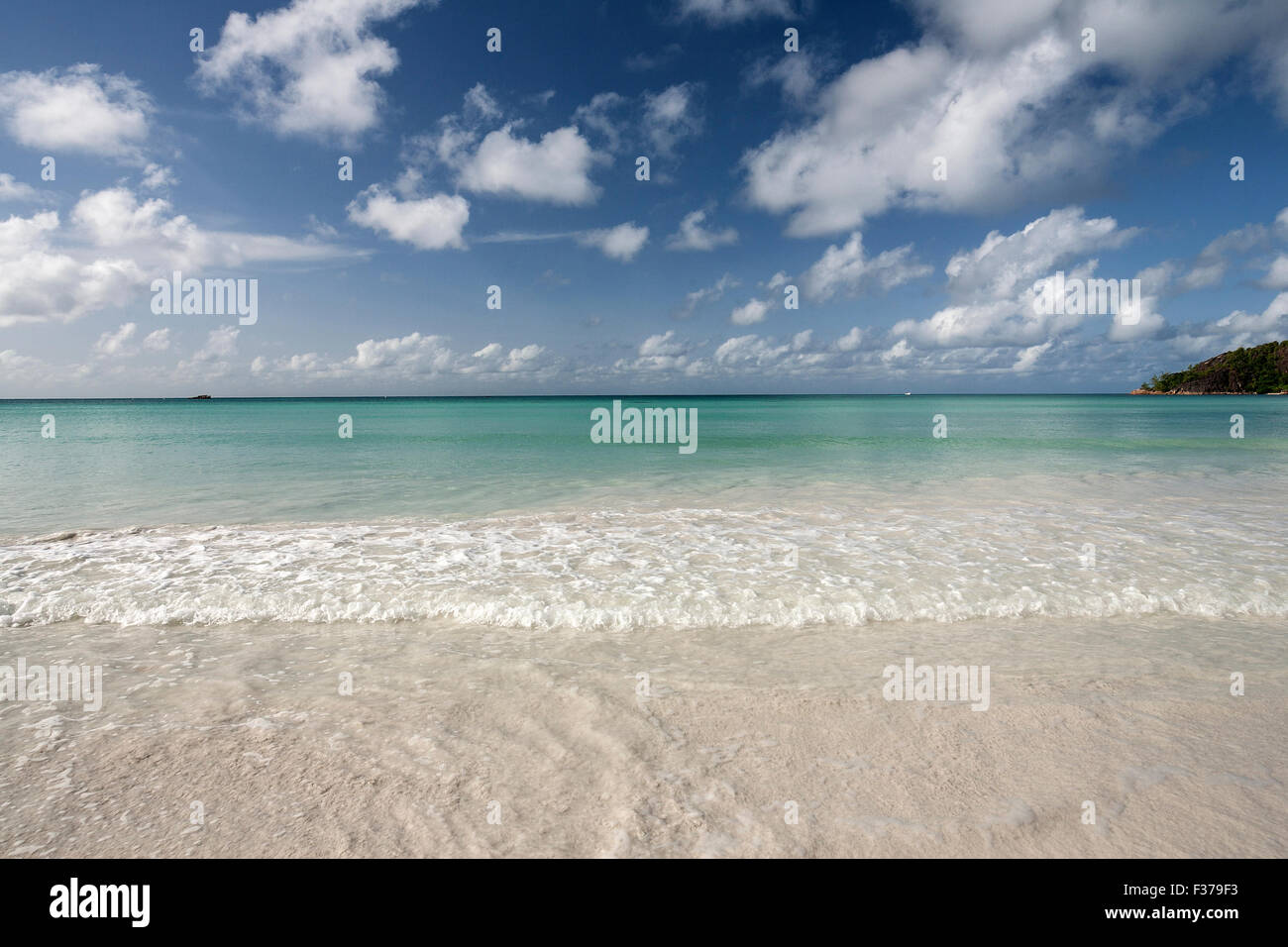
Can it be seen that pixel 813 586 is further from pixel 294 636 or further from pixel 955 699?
pixel 294 636

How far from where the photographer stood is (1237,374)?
165000 millimetres

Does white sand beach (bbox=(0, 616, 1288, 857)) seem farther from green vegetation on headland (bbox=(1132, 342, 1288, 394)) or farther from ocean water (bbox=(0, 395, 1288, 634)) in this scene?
green vegetation on headland (bbox=(1132, 342, 1288, 394))

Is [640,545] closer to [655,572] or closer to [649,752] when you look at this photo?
[655,572]

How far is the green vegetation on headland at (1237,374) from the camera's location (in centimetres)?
15488

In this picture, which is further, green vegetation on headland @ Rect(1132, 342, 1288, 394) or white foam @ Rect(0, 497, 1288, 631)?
green vegetation on headland @ Rect(1132, 342, 1288, 394)

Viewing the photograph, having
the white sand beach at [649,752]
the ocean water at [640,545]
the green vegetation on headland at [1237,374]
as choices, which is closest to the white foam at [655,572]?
the ocean water at [640,545]

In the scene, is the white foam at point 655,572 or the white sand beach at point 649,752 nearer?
the white sand beach at point 649,752

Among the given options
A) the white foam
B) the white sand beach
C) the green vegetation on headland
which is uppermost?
the green vegetation on headland

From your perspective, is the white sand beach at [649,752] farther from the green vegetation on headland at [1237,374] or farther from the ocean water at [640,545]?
A: the green vegetation on headland at [1237,374]

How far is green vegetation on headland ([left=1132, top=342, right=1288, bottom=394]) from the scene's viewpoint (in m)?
155

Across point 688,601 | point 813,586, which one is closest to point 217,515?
point 688,601

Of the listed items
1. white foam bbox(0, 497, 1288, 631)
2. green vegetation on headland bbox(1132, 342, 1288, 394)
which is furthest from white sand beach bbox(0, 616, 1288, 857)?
green vegetation on headland bbox(1132, 342, 1288, 394)

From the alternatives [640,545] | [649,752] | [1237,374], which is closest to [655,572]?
[640,545]
